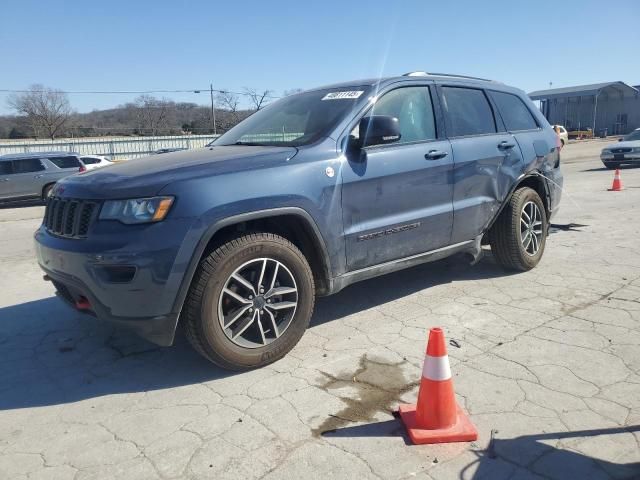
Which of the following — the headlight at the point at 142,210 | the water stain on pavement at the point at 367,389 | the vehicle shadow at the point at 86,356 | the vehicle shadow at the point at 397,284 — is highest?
the headlight at the point at 142,210

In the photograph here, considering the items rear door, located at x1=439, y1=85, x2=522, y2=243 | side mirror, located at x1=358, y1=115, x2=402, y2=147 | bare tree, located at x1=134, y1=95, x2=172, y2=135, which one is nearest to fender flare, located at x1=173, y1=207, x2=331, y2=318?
side mirror, located at x1=358, y1=115, x2=402, y2=147

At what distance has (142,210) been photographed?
10.1 ft

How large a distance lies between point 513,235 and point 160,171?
346 centimetres

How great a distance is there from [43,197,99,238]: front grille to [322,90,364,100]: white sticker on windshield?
2.04 meters

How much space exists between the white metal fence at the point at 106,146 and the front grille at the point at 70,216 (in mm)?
27544

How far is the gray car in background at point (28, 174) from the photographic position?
51.9ft

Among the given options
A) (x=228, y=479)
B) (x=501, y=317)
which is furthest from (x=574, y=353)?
(x=228, y=479)

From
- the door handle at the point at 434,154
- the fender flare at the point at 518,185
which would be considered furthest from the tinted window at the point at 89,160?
the door handle at the point at 434,154

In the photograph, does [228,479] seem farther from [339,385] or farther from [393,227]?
[393,227]

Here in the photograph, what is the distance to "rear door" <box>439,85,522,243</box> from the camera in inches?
181

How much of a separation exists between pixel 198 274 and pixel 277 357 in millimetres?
808

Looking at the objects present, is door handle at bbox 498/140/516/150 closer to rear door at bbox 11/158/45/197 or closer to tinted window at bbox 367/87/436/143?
tinted window at bbox 367/87/436/143

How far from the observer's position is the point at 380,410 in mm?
2955

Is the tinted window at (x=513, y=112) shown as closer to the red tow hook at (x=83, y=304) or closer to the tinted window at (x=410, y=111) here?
the tinted window at (x=410, y=111)
